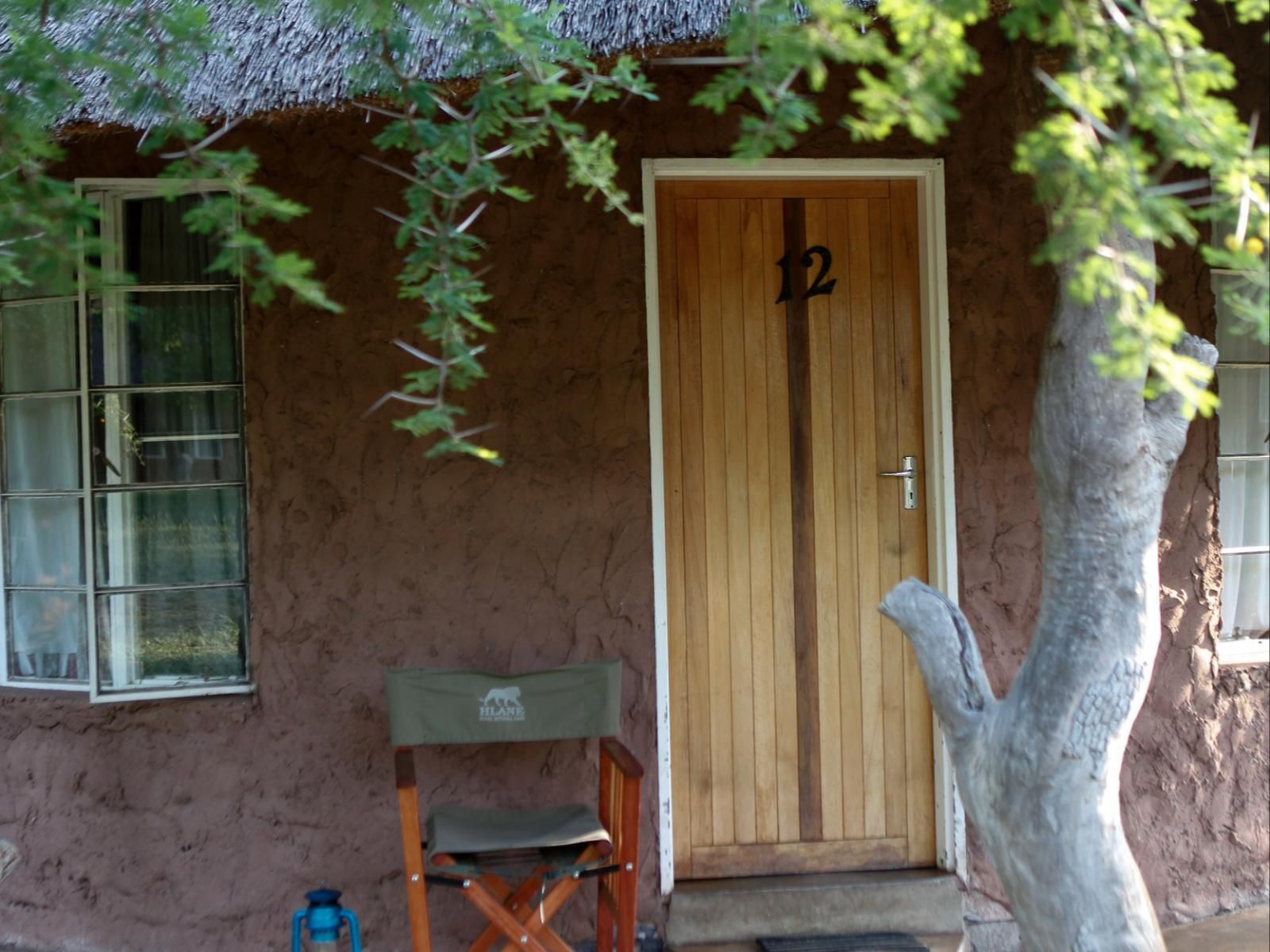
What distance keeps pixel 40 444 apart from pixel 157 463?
424 millimetres

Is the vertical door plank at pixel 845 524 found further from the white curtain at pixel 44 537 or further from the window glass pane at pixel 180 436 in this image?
the white curtain at pixel 44 537

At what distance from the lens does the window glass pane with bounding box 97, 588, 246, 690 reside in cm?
416

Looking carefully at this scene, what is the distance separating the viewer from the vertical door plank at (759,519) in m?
4.39

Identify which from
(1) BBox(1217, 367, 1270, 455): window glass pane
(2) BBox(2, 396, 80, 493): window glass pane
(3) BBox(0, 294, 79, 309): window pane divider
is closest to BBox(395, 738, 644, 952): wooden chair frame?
(2) BBox(2, 396, 80, 493): window glass pane

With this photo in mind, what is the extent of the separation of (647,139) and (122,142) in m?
1.58

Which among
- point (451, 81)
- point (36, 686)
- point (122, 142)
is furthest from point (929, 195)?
point (36, 686)

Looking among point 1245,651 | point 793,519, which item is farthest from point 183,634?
point 1245,651

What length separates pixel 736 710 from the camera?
4.38 metres

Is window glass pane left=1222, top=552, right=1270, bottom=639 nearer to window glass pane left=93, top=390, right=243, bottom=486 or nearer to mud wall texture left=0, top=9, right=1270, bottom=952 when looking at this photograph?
mud wall texture left=0, top=9, right=1270, bottom=952

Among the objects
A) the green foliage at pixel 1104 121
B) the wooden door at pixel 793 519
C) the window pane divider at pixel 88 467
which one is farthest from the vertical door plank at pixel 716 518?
the green foliage at pixel 1104 121

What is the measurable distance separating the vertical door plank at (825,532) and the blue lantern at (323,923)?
1.52m

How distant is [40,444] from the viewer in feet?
14.1

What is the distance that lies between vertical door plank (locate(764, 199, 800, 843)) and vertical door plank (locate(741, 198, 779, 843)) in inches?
0.6

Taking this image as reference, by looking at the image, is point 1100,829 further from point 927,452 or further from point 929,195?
point 929,195
